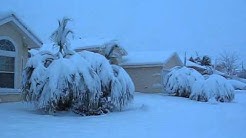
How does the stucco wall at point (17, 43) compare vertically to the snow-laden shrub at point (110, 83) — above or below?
above

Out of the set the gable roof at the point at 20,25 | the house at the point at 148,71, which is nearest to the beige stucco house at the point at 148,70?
the house at the point at 148,71

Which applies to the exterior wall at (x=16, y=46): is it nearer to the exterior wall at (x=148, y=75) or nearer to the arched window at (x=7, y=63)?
the arched window at (x=7, y=63)

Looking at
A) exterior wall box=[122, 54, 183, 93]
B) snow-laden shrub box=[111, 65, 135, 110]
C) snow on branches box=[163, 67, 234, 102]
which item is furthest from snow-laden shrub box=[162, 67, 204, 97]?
snow-laden shrub box=[111, 65, 135, 110]

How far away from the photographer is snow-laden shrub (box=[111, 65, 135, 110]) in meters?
15.5

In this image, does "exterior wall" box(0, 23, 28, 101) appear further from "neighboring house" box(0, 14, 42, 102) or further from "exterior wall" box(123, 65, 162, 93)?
"exterior wall" box(123, 65, 162, 93)

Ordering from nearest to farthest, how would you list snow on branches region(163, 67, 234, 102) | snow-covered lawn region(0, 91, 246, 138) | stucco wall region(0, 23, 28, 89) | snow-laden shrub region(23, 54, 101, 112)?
snow-covered lawn region(0, 91, 246, 138) → snow-laden shrub region(23, 54, 101, 112) → stucco wall region(0, 23, 28, 89) → snow on branches region(163, 67, 234, 102)

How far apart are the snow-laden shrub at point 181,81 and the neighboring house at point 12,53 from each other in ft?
41.1

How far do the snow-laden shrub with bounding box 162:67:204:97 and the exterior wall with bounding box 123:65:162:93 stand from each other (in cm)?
352

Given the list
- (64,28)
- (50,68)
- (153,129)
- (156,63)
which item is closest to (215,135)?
(153,129)

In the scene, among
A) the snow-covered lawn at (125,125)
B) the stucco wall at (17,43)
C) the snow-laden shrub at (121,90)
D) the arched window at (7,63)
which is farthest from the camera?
the stucco wall at (17,43)

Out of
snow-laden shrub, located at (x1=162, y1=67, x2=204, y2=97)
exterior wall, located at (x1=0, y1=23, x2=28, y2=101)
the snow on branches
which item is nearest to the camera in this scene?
exterior wall, located at (x1=0, y1=23, x2=28, y2=101)

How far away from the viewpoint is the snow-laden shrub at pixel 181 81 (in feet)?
90.5

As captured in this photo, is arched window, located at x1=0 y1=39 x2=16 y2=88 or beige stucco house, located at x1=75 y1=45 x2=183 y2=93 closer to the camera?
arched window, located at x1=0 y1=39 x2=16 y2=88

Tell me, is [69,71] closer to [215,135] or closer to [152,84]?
[215,135]
